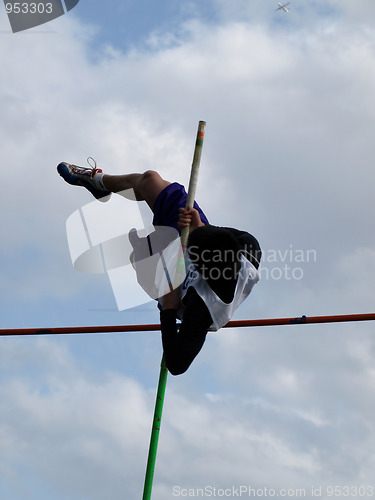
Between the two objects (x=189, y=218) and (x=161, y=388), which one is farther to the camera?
(x=161, y=388)

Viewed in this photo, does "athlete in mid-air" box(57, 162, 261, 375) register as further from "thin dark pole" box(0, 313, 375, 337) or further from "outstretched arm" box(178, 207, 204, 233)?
"thin dark pole" box(0, 313, 375, 337)

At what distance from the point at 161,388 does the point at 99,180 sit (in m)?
1.65

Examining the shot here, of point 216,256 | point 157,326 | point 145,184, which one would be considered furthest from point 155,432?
point 145,184

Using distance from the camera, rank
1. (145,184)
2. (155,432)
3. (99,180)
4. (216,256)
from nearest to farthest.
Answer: (216,256) < (155,432) < (145,184) < (99,180)

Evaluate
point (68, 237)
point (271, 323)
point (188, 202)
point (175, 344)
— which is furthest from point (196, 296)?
point (68, 237)

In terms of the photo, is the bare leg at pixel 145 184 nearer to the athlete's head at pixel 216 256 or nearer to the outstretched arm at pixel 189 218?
the outstretched arm at pixel 189 218

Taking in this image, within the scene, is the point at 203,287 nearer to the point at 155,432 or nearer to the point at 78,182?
the point at 155,432

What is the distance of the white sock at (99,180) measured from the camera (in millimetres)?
5402

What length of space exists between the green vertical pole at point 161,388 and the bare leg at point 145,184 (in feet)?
1.38

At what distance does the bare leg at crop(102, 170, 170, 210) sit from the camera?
5000 millimetres

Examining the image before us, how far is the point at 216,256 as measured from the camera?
4.19 meters

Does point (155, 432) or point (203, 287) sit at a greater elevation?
point (203, 287)

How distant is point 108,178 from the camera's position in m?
5.36

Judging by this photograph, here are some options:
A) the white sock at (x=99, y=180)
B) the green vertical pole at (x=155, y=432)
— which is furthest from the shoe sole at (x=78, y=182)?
the green vertical pole at (x=155, y=432)
